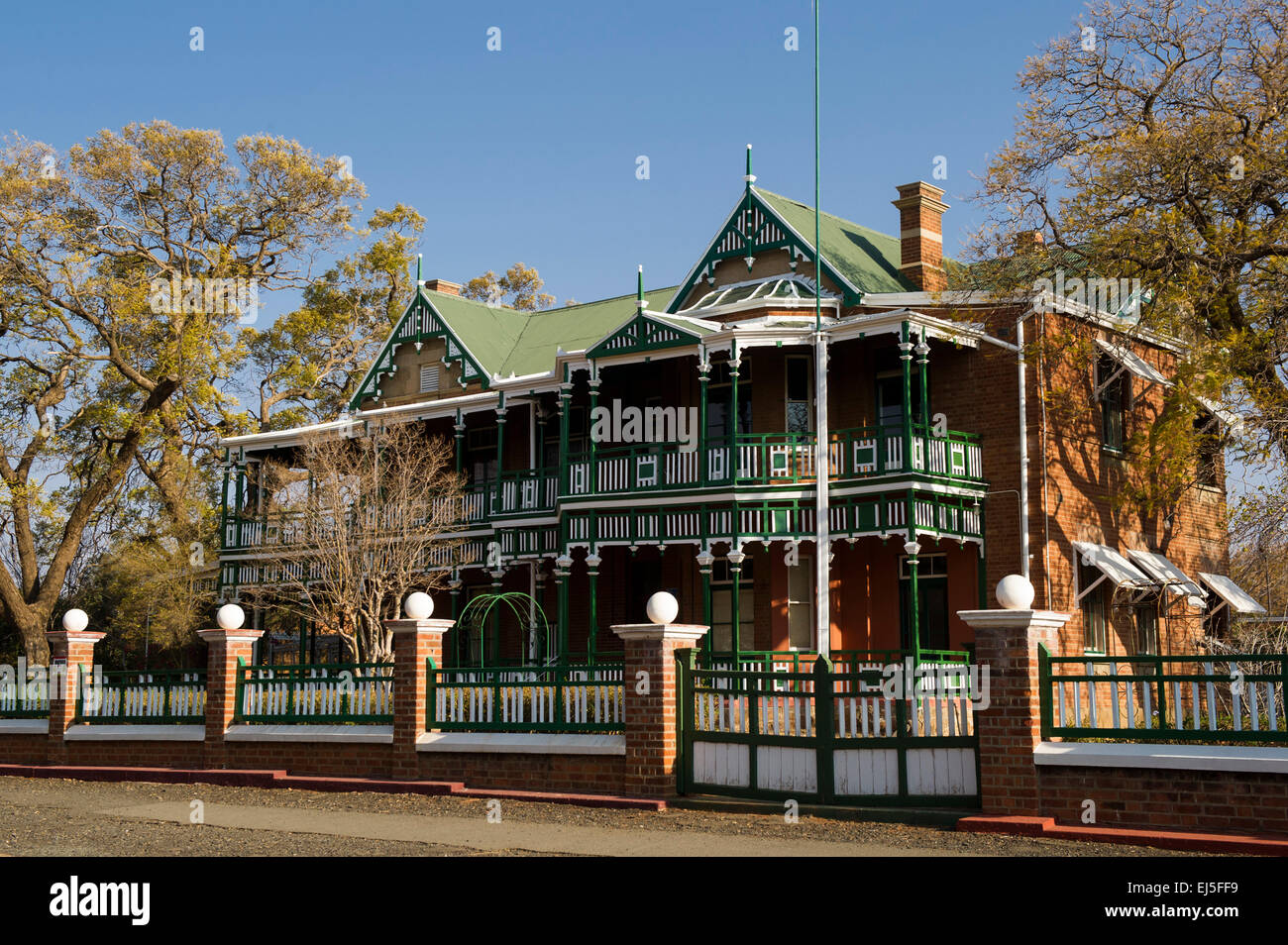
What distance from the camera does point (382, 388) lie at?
106 ft

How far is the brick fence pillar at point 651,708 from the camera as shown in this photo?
1430 cm

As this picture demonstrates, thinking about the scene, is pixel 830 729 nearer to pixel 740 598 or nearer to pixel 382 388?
pixel 740 598

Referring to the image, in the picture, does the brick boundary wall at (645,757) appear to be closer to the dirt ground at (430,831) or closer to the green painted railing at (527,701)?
the green painted railing at (527,701)

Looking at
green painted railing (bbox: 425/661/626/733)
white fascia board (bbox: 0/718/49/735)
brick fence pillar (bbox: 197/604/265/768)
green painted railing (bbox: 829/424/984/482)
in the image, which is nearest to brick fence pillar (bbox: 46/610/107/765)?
white fascia board (bbox: 0/718/49/735)

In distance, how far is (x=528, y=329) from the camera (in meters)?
33.0

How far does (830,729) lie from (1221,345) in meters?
10.2

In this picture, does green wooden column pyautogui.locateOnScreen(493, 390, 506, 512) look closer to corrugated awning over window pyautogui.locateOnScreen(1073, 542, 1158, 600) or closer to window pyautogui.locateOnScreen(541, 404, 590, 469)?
window pyautogui.locateOnScreen(541, 404, 590, 469)

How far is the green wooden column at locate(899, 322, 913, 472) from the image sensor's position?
21.2 metres

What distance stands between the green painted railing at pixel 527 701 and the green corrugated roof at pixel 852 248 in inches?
420

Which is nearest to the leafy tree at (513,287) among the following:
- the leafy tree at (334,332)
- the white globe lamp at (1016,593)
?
the leafy tree at (334,332)

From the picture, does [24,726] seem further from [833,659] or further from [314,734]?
[833,659]

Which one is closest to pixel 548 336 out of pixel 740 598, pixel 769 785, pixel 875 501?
pixel 740 598

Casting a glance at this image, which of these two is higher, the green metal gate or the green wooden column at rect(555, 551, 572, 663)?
the green wooden column at rect(555, 551, 572, 663)

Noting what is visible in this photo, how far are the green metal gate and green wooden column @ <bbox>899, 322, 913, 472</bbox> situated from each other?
790 cm
